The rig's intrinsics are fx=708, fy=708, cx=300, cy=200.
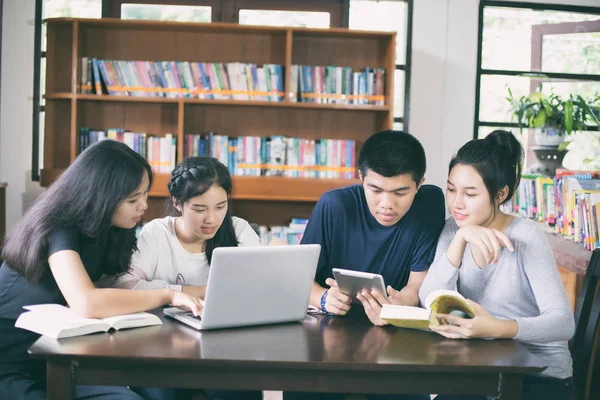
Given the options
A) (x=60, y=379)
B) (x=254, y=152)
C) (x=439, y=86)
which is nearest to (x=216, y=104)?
(x=254, y=152)

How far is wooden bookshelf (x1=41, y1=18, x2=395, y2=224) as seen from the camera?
182 inches

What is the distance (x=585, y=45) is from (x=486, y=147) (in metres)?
3.63

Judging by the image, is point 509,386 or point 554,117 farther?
point 554,117

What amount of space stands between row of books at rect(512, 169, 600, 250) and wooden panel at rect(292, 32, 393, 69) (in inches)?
51.0

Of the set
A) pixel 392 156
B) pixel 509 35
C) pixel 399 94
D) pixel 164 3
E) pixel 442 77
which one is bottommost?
pixel 392 156

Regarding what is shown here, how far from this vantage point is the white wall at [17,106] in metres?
4.72

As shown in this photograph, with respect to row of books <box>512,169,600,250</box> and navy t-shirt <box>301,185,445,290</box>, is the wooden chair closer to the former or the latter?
navy t-shirt <box>301,185,445,290</box>

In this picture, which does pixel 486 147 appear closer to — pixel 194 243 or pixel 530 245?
pixel 530 245

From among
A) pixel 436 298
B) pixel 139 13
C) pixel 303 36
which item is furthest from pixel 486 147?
pixel 139 13

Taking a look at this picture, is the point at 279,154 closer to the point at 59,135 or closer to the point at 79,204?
the point at 59,135

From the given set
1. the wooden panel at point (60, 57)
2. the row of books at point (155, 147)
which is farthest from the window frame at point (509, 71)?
the wooden panel at point (60, 57)

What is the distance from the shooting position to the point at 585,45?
16.7 feet

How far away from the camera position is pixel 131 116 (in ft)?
15.5

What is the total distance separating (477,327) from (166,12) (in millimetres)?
3750
